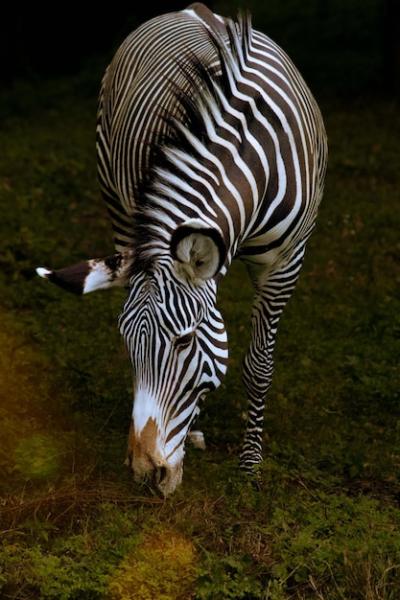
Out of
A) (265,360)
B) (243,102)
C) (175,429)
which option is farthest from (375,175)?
(175,429)

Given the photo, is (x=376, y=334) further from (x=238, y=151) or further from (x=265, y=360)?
(x=238, y=151)

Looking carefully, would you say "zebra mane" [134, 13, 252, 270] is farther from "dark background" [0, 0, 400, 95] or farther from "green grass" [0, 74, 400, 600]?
"dark background" [0, 0, 400, 95]

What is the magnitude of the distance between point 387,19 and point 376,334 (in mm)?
8320

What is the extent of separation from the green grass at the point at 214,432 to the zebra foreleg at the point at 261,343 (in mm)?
174

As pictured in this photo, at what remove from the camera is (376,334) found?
8.77m

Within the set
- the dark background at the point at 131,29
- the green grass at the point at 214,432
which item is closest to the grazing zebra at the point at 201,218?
the green grass at the point at 214,432

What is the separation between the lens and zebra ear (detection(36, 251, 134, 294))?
482cm

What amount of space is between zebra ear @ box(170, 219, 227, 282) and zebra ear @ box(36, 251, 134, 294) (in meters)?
0.29

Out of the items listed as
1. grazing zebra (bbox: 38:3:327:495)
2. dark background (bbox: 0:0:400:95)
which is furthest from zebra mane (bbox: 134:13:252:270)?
dark background (bbox: 0:0:400:95)

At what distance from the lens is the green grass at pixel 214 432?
4684mm

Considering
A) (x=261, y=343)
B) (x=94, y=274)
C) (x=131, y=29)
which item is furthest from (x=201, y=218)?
(x=131, y=29)

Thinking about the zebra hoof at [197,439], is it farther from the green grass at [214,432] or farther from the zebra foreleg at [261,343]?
the zebra foreleg at [261,343]

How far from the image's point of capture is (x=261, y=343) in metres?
6.66

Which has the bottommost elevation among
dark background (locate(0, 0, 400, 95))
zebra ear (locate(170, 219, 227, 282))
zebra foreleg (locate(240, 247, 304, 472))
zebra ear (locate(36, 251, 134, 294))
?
dark background (locate(0, 0, 400, 95))
